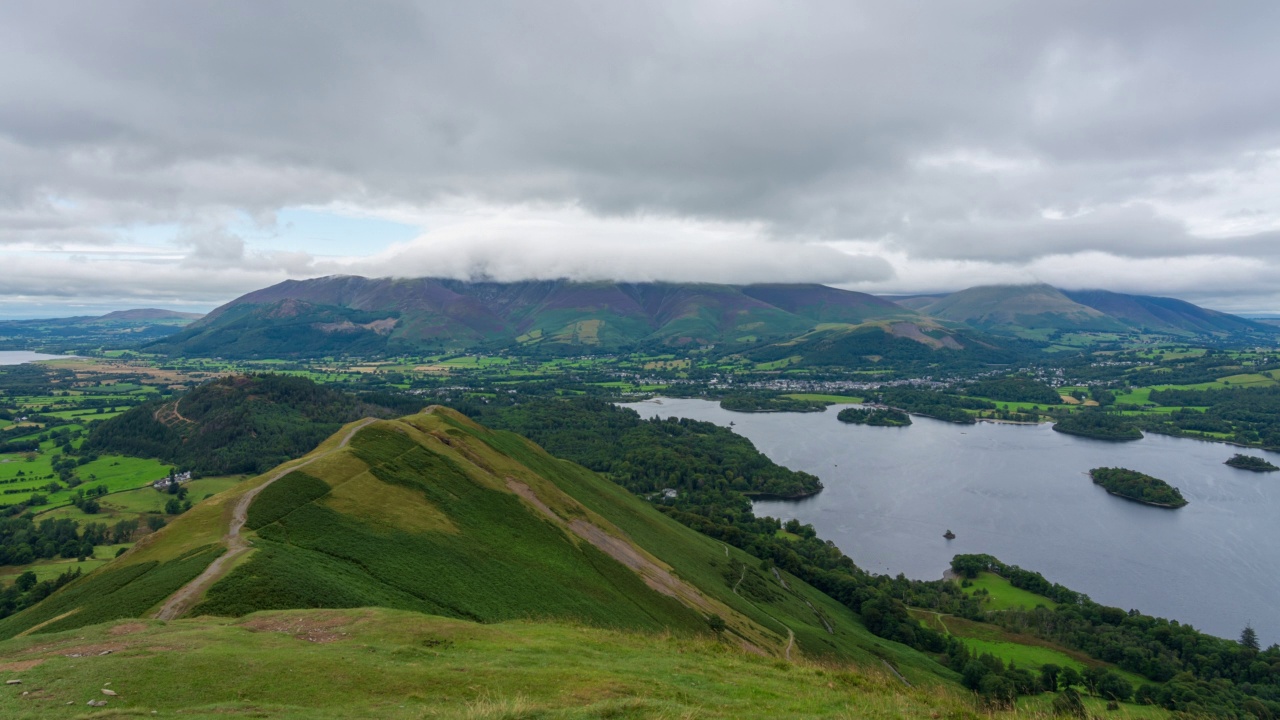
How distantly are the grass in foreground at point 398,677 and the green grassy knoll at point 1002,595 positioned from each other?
259ft

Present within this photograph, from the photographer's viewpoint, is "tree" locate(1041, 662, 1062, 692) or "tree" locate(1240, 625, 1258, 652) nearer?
"tree" locate(1041, 662, 1062, 692)

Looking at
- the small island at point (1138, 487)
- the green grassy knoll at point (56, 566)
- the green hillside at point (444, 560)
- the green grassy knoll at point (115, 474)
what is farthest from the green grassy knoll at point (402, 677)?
the small island at point (1138, 487)

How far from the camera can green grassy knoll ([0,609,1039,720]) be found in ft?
59.5

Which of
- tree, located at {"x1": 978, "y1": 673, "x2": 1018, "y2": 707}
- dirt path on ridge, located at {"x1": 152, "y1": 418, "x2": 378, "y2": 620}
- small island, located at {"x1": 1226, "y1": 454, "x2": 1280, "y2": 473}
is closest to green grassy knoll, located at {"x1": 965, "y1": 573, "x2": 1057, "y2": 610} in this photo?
tree, located at {"x1": 978, "y1": 673, "x2": 1018, "y2": 707}

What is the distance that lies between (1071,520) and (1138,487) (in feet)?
87.8

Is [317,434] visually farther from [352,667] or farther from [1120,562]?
[1120,562]

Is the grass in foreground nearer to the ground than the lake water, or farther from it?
farther from it

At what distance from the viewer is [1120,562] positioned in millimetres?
103875

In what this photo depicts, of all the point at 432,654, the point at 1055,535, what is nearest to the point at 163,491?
the point at 432,654

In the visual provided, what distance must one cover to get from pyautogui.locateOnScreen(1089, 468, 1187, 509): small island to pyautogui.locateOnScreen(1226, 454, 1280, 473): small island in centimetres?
4664

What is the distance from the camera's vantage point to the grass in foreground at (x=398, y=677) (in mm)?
18203

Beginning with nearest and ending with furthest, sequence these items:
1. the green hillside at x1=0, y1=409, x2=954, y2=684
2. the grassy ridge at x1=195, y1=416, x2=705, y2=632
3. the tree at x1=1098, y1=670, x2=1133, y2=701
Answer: the green hillside at x1=0, y1=409, x2=954, y2=684, the grassy ridge at x1=195, y1=416, x2=705, y2=632, the tree at x1=1098, y1=670, x2=1133, y2=701

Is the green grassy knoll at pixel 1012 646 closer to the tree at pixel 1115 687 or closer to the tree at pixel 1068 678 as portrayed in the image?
the tree at pixel 1068 678

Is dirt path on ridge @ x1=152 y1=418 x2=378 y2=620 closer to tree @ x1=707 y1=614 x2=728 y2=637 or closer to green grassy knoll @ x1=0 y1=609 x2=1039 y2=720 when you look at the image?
green grassy knoll @ x1=0 y1=609 x2=1039 y2=720
